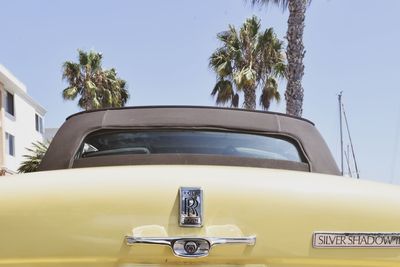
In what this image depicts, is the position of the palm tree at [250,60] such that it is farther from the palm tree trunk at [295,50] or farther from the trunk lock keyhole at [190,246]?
the trunk lock keyhole at [190,246]

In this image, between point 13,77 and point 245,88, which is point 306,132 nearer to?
point 245,88

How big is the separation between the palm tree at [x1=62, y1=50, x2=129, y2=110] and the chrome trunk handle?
28448 millimetres

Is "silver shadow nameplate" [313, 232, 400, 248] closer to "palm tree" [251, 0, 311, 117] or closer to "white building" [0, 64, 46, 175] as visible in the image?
"palm tree" [251, 0, 311, 117]

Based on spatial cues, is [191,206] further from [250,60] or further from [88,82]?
[88,82]

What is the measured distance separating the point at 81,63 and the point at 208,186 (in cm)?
3030

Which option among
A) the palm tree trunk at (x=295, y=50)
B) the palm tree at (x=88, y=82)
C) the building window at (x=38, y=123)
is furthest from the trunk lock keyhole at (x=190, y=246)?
the building window at (x=38, y=123)

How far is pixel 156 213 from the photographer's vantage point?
1804 mm

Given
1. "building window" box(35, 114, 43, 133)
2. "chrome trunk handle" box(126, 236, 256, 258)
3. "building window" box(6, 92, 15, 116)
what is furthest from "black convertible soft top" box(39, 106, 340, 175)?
"building window" box(35, 114, 43, 133)

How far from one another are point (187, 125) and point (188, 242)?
139 cm

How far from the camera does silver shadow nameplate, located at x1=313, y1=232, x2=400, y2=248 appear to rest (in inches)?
71.1

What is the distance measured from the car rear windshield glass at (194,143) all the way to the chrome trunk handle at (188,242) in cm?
132

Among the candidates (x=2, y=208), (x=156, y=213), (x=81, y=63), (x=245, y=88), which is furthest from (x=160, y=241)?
(x=81, y=63)

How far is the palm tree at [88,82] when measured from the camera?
98.3 feet

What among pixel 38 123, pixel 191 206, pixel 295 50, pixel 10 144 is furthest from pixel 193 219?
pixel 38 123
